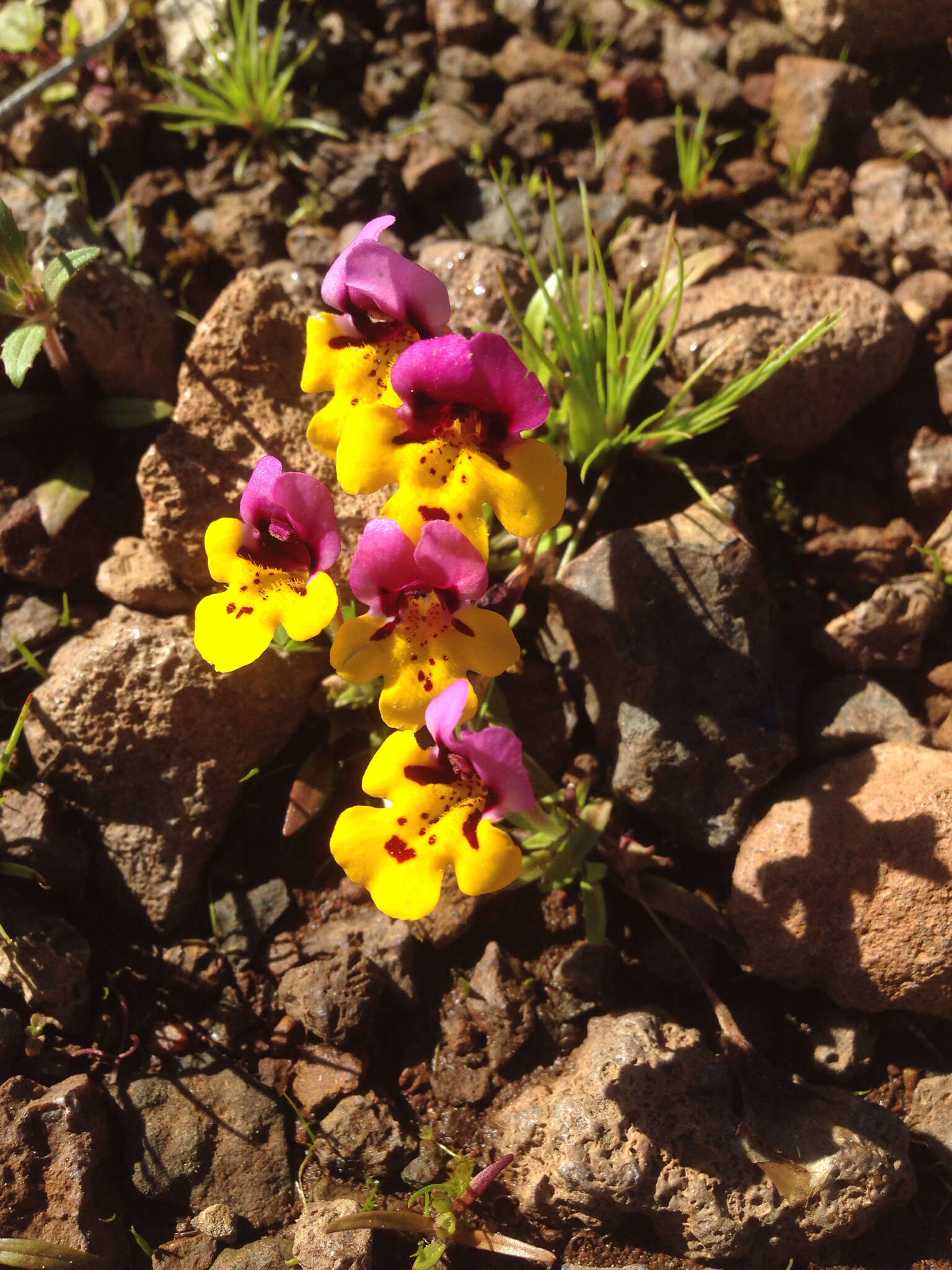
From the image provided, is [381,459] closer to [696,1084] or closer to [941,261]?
[696,1084]

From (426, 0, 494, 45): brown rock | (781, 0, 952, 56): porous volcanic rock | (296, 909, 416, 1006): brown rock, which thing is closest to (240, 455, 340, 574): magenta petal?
(296, 909, 416, 1006): brown rock

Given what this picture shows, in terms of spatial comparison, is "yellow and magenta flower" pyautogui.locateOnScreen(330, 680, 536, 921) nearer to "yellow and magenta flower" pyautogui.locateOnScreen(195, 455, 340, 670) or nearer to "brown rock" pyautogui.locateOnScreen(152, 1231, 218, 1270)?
"yellow and magenta flower" pyautogui.locateOnScreen(195, 455, 340, 670)

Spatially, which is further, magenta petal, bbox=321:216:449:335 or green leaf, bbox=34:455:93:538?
green leaf, bbox=34:455:93:538

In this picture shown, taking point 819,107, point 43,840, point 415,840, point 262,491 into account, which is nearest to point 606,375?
point 262,491

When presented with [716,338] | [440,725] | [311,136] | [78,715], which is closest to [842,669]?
[716,338]

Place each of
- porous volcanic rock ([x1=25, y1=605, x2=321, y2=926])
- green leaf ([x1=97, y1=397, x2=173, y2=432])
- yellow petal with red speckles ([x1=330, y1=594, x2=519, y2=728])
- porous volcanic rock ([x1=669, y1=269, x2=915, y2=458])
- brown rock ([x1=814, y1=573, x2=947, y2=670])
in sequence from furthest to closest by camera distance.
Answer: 1. green leaf ([x1=97, y1=397, x2=173, y2=432])
2. porous volcanic rock ([x1=669, y1=269, x2=915, y2=458])
3. brown rock ([x1=814, y1=573, x2=947, y2=670])
4. porous volcanic rock ([x1=25, y1=605, x2=321, y2=926])
5. yellow petal with red speckles ([x1=330, y1=594, x2=519, y2=728])

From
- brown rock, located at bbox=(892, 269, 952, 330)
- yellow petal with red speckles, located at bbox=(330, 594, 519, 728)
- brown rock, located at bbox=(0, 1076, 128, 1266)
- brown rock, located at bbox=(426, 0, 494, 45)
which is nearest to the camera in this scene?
yellow petal with red speckles, located at bbox=(330, 594, 519, 728)

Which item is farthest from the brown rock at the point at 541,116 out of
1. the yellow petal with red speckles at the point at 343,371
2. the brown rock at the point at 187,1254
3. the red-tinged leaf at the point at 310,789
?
the brown rock at the point at 187,1254
